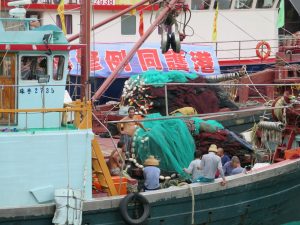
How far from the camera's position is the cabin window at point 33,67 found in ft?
46.4

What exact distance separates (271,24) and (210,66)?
3505 millimetres

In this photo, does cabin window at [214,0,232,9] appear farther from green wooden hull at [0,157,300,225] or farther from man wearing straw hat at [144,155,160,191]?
man wearing straw hat at [144,155,160,191]

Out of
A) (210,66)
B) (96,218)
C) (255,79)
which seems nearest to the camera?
(96,218)

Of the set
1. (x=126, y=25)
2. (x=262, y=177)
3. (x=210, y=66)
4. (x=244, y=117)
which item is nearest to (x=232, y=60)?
(x=210, y=66)

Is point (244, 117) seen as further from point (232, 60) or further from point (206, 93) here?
point (232, 60)

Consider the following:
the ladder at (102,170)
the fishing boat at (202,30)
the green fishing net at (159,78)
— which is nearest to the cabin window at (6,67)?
the ladder at (102,170)

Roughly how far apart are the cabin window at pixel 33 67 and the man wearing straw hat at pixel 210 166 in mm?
3333

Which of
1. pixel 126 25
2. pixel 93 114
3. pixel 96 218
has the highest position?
pixel 126 25

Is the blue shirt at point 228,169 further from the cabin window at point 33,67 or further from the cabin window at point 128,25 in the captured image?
the cabin window at point 128,25

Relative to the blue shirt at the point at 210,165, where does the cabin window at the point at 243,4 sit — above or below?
above

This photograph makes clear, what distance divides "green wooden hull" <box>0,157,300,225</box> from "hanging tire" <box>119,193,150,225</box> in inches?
5.4

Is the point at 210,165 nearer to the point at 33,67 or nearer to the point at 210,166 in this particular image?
the point at 210,166

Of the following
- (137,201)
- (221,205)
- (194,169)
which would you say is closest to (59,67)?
(137,201)

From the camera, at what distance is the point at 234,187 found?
1527cm
